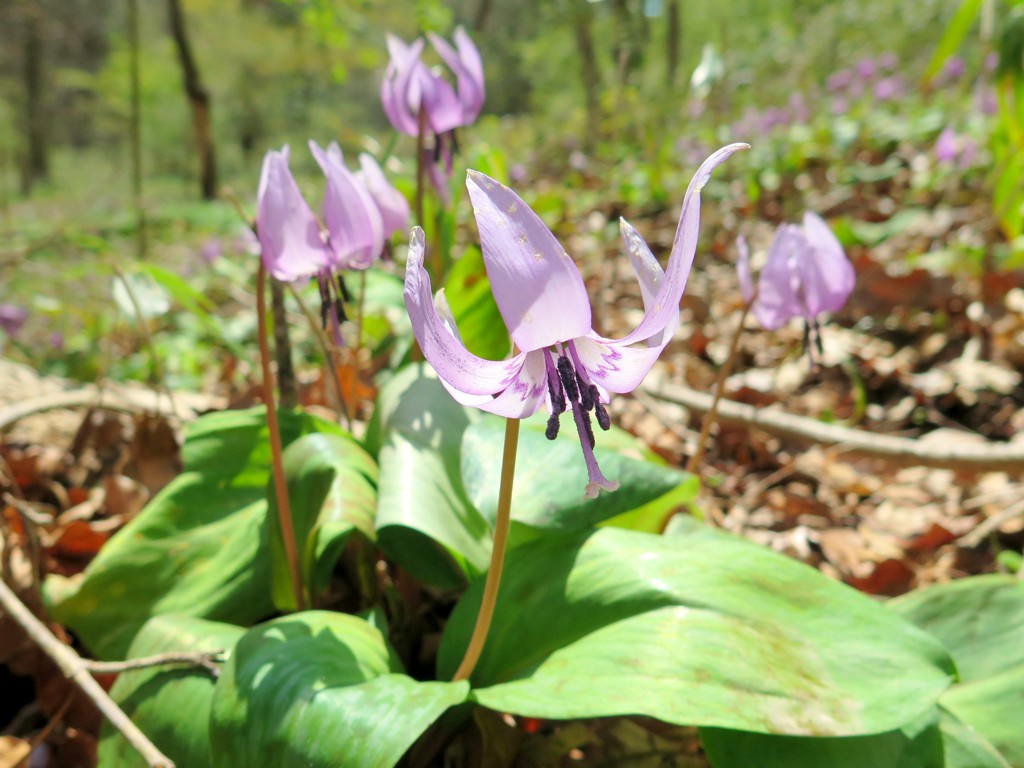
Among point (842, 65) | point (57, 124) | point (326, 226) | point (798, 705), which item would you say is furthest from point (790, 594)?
point (57, 124)

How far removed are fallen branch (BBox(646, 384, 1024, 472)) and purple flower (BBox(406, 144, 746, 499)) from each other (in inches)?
62.4

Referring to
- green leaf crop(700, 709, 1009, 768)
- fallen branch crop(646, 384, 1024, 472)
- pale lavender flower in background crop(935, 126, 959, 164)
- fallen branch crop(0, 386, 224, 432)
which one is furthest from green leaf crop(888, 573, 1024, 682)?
pale lavender flower in background crop(935, 126, 959, 164)

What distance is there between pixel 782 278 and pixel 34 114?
25.8 m

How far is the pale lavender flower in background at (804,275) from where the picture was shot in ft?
5.36

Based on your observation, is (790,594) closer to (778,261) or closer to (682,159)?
(778,261)

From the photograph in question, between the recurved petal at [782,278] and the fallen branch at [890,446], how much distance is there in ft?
2.08

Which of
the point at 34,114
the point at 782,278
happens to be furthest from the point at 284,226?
the point at 34,114

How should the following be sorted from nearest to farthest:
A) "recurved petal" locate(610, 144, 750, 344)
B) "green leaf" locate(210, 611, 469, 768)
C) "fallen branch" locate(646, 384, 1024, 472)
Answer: "recurved petal" locate(610, 144, 750, 344)
"green leaf" locate(210, 611, 469, 768)
"fallen branch" locate(646, 384, 1024, 472)

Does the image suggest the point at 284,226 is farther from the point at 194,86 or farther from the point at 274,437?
the point at 194,86

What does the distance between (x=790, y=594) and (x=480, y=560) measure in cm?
53

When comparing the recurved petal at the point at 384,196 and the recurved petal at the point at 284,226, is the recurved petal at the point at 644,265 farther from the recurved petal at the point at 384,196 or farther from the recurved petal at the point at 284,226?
the recurved petal at the point at 384,196

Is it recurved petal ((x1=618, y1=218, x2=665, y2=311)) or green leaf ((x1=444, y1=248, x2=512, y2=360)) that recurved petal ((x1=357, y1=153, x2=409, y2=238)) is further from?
recurved petal ((x1=618, y1=218, x2=665, y2=311))

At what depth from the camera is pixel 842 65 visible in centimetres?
1289

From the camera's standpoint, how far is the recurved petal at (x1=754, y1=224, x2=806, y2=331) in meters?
1.67
